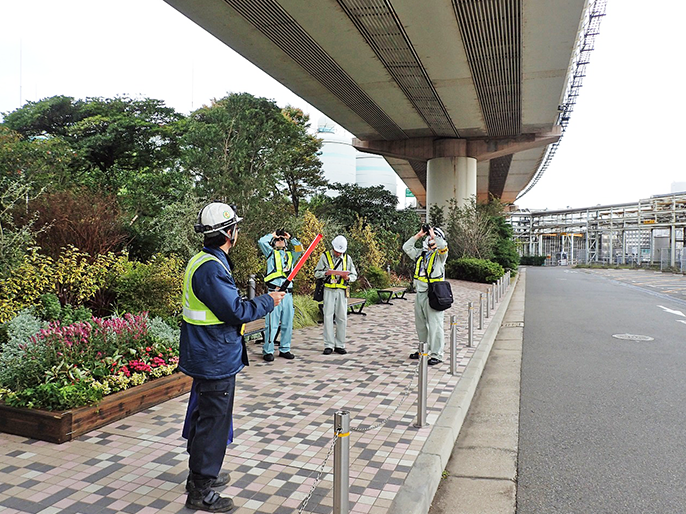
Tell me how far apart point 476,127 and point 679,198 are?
109 feet

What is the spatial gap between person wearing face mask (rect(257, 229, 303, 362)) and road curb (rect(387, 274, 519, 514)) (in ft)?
8.77

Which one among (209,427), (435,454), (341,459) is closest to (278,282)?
(435,454)

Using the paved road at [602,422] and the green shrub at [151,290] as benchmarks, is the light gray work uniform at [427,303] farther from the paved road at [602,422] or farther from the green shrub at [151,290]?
the green shrub at [151,290]

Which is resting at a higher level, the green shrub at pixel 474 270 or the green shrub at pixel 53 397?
the green shrub at pixel 474 270

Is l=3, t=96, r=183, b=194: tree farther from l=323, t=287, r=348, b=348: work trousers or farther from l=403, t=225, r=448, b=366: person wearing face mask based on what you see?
l=403, t=225, r=448, b=366: person wearing face mask

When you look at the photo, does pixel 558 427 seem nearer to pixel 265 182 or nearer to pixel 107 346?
pixel 107 346

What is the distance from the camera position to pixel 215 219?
11.4 ft

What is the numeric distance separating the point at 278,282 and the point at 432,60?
12726 millimetres

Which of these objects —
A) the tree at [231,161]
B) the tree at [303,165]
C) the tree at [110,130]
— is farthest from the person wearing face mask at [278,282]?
the tree at [303,165]

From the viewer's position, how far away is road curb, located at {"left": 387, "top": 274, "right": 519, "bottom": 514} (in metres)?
3.50

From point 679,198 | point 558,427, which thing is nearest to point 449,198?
point 558,427

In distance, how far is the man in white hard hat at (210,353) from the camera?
3.33m

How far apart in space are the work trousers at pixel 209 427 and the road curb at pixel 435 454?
1.18m

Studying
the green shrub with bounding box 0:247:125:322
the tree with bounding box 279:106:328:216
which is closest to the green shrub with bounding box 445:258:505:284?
the tree with bounding box 279:106:328:216
